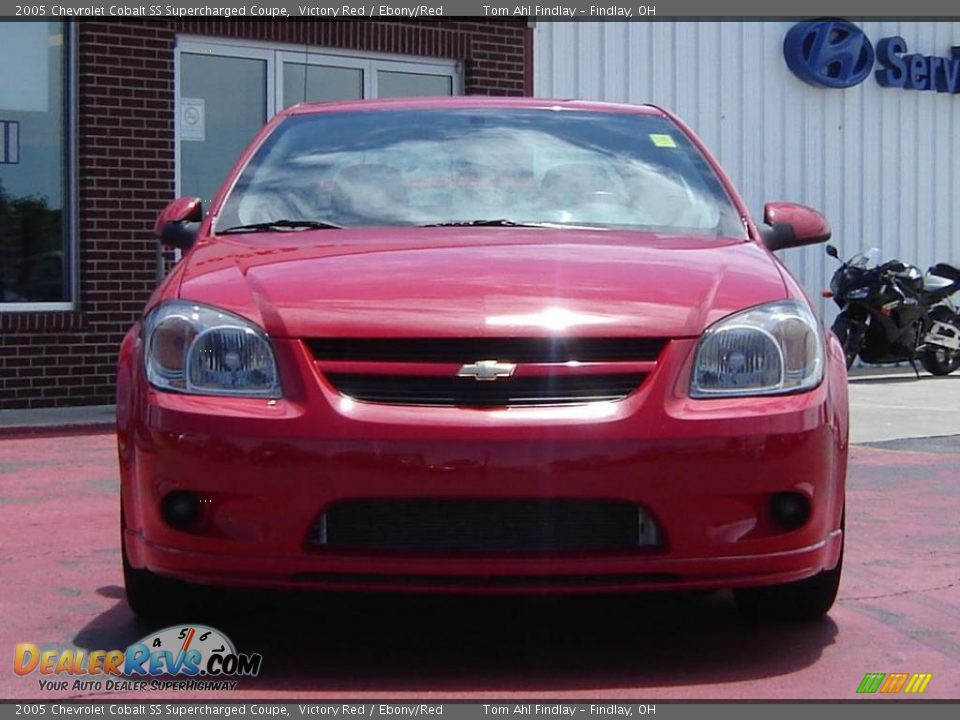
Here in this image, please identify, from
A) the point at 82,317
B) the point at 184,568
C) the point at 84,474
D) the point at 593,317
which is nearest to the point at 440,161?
the point at 593,317

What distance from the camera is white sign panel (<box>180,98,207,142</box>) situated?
12391 millimetres

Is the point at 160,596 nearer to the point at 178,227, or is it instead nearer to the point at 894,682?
the point at 178,227

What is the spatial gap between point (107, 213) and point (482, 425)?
8347 mm

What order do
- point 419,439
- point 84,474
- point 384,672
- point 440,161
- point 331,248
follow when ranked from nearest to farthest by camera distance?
1. point 419,439
2. point 384,672
3. point 331,248
4. point 440,161
5. point 84,474

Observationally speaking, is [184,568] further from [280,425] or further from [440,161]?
[440,161]

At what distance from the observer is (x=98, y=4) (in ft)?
38.1

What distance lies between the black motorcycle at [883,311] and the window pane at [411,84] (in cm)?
402

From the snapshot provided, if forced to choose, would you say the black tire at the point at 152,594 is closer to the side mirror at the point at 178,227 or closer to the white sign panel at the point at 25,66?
the side mirror at the point at 178,227

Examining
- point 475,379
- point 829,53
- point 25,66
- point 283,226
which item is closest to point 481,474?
point 475,379

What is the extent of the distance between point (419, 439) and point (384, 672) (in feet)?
2.24

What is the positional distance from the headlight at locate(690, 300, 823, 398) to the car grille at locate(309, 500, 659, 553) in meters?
0.38

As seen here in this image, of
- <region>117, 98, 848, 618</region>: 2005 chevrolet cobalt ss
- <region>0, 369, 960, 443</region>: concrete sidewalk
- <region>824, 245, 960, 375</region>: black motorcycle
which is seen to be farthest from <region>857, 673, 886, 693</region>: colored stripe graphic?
<region>824, 245, 960, 375</region>: black motorcycle
